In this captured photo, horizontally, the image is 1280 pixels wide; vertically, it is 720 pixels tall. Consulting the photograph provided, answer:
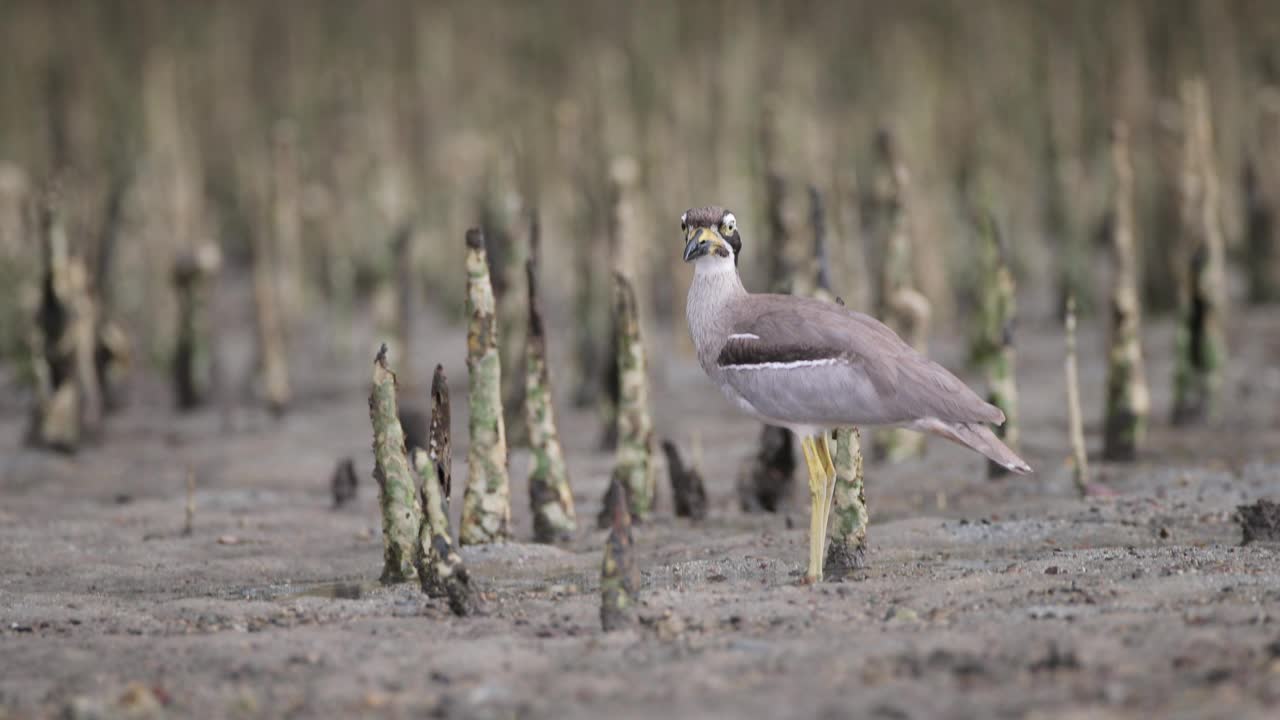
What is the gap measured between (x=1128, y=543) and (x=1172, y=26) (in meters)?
12.2

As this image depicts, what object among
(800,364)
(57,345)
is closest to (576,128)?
(57,345)

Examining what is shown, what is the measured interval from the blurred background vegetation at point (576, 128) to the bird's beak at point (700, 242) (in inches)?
202

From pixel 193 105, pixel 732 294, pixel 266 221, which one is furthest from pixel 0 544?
pixel 193 105

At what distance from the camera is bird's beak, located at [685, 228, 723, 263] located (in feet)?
22.4

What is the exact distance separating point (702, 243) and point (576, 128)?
10393 millimetres

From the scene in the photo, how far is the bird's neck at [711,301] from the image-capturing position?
689cm

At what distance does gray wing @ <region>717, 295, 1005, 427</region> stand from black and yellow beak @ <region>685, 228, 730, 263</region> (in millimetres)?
266

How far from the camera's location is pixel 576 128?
56.0ft

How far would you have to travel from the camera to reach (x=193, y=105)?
20.6m

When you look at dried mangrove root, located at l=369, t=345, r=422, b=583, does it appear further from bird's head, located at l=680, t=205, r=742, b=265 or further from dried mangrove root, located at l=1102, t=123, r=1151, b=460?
dried mangrove root, located at l=1102, t=123, r=1151, b=460

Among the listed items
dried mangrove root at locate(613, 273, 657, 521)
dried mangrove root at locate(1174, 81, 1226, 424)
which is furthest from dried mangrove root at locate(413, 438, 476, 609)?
dried mangrove root at locate(1174, 81, 1226, 424)

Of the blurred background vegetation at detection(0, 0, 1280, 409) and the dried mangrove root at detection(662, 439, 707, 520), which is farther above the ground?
the blurred background vegetation at detection(0, 0, 1280, 409)

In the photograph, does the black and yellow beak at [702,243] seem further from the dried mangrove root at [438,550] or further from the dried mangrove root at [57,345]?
the dried mangrove root at [57,345]

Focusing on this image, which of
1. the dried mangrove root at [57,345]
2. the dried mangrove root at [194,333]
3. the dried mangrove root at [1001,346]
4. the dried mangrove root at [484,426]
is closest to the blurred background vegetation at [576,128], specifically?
the dried mangrove root at [194,333]
